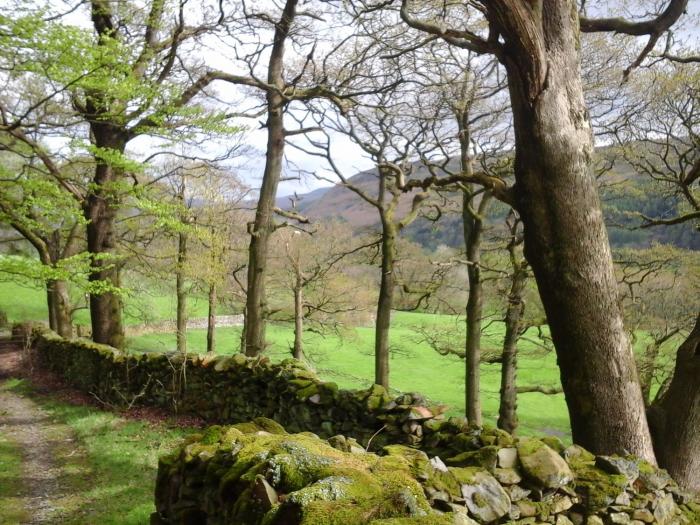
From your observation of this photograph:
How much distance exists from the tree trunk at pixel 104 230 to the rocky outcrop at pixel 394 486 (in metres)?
7.34

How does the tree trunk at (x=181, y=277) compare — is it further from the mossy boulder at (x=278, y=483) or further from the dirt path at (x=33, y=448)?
the mossy boulder at (x=278, y=483)

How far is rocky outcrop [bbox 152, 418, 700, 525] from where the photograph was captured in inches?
95.4

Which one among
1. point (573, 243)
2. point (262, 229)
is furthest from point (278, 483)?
point (262, 229)

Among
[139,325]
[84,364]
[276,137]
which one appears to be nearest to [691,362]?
[276,137]

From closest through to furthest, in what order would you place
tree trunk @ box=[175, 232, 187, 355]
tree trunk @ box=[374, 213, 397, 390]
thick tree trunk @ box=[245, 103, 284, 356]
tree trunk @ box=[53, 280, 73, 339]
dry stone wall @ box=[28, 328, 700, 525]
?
dry stone wall @ box=[28, 328, 700, 525], thick tree trunk @ box=[245, 103, 284, 356], tree trunk @ box=[374, 213, 397, 390], tree trunk @ box=[175, 232, 187, 355], tree trunk @ box=[53, 280, 73, 339]

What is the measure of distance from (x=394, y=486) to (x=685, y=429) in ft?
11.7

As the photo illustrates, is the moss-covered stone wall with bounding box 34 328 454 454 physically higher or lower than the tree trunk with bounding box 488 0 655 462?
lower

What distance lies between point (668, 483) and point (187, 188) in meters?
17.9

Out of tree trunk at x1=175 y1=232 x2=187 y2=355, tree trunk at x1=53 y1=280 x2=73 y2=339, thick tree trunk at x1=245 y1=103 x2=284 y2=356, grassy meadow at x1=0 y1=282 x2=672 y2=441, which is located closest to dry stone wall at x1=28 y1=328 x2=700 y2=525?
thick tree trunk at x1=245 y1=103 x2=284 y2=356

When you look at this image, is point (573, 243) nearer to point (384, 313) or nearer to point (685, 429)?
point (685, 429)

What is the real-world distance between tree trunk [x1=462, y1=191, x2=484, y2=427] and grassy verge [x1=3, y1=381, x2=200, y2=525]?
6800 millimetres

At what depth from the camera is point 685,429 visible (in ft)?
15.3

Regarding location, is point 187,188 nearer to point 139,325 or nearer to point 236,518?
point 139,325

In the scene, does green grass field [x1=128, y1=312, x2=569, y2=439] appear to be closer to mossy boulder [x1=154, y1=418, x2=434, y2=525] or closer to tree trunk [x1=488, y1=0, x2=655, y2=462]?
tree trunk [x1=488, y1=0, x2=655, y2=462]
